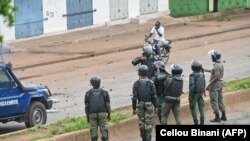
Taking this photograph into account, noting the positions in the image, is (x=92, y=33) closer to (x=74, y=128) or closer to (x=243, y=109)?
(x=243, y=109)

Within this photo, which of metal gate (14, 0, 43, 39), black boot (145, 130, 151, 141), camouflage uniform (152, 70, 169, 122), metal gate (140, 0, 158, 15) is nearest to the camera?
black boot (145, 130, 151, 141)

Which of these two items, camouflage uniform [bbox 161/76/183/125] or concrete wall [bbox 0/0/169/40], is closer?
camouflage uniform [bbox 161/76/183/125]

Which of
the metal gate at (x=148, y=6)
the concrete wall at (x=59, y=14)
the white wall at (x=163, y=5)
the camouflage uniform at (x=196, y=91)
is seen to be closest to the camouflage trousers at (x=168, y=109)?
the camouflage uniform at (x=196, y=91)

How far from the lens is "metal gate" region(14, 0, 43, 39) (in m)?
37.0

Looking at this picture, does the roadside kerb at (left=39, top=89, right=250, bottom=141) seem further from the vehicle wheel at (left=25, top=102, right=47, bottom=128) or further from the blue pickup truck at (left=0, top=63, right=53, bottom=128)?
the vehicle wheel at (left=25, top=102, right=47, bottom=128)

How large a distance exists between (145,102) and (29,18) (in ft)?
66.0

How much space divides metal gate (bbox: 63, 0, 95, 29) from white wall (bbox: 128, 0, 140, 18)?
250cm

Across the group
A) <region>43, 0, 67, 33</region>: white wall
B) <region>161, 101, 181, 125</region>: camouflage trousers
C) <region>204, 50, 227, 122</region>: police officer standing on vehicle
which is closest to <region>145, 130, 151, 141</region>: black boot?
<region>161, 101, 181, 125</region>: camouflage trousers

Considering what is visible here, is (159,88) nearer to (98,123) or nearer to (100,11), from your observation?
(98,123)

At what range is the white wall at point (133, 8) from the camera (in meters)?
42.1

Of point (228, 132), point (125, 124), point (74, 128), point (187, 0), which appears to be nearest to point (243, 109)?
point (125, 124)

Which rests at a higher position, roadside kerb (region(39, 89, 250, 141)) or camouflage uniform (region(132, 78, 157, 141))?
camouflage uniform (region(132, 78, 157, 141))

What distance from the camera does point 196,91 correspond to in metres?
19.6

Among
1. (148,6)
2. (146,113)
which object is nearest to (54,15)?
(148,6)
